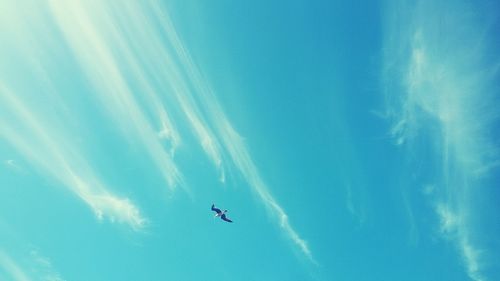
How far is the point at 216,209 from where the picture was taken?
166 feet
